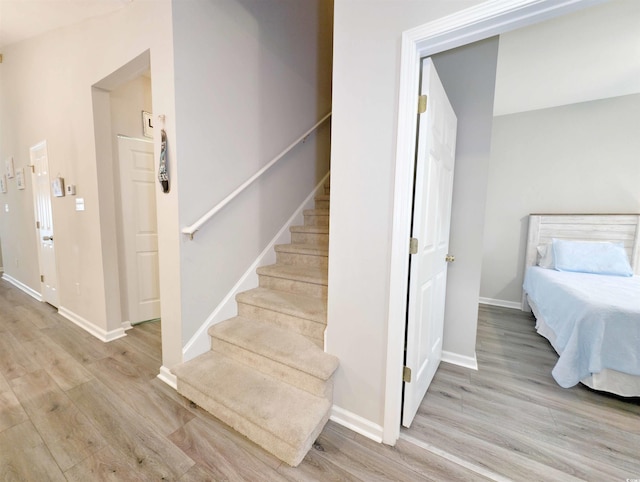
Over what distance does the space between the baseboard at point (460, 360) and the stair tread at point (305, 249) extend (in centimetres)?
136

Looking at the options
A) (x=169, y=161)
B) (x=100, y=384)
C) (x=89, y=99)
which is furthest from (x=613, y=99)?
(x=100, y=384)

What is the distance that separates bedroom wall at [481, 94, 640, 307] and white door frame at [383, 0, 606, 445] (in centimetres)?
310

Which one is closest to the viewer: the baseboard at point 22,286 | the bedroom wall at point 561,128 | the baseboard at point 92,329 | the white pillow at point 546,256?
the bedroom wall at point 561,128

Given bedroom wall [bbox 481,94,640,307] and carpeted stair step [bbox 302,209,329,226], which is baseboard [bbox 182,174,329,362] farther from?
bedroom wall [bbox 481,94,640,307]

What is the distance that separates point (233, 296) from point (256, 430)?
3.31ft

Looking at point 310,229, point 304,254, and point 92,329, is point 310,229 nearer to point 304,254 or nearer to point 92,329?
point 304,254

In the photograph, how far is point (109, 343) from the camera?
2.37m

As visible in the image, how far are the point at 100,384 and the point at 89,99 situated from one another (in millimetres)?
2327

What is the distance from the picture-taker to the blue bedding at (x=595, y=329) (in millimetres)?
1682

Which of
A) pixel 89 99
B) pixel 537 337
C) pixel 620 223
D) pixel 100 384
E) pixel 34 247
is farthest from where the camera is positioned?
pixel 34 247

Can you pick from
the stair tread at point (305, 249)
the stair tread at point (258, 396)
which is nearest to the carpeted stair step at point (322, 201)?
the stair tread at point (305, 249)

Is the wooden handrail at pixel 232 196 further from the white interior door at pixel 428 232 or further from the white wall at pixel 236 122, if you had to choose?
the white interior door at pixel 428 232

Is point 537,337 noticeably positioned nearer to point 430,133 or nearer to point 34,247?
point 430,133

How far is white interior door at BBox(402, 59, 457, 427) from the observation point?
128 cm
